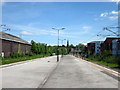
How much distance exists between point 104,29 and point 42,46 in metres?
87.3

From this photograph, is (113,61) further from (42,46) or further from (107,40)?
(42,46)

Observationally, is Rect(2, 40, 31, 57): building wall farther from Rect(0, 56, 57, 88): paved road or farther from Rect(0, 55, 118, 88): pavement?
Rect(0, 55, 118, 88): pavement

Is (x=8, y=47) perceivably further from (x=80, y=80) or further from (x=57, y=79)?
(x=80, y=80)

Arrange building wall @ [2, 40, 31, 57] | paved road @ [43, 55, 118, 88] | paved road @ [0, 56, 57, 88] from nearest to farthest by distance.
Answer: paved road @ [43, 55, 118, 88] → paved road @ [0, 56, 57, 88] → building wall @ [2, 40, 31, 57]

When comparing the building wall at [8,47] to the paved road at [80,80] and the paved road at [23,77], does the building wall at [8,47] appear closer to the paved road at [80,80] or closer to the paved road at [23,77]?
the paved road at [23,77]

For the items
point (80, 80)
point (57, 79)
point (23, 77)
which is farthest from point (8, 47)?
point (80, 80)

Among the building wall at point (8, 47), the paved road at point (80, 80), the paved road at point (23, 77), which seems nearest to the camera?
the paved road at point (80, 80)

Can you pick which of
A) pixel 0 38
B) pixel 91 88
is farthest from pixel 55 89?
pixel 0 38

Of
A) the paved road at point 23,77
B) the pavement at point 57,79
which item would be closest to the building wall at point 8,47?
the paved road at point 23,77

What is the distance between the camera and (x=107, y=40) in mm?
77188

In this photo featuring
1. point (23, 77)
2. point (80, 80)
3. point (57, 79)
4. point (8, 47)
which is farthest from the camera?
point (8, 47)

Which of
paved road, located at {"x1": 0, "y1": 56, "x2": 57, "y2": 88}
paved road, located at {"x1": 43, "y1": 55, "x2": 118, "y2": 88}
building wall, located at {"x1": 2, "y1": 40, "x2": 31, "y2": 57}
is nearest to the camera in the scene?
paved road, located at {"x1": 43, "y1": 55, "x2": 118, "y2": 88}

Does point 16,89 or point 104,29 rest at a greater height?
point 104,29

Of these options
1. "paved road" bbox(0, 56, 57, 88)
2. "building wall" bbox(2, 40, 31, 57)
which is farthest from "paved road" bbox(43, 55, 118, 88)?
"building wall" bbox(2, 40, 31, 57)
